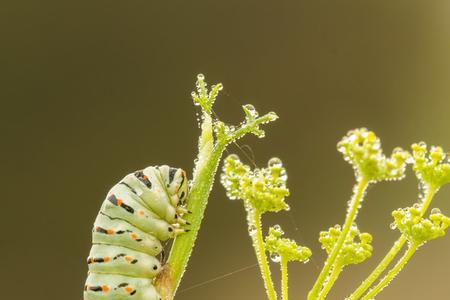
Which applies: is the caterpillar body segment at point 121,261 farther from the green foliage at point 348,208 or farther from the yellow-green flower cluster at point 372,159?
the yellow-green flower cluster at point 372,159

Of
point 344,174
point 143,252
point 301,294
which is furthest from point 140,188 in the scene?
point 344,174

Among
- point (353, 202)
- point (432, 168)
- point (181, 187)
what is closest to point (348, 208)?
point (353, 202)

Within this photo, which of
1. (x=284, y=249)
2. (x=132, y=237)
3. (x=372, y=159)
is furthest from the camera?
(x=132, y=237)

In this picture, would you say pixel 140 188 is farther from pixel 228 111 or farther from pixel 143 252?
pixel 228 111

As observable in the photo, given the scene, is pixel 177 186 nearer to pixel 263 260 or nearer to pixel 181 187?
pixel 181 187

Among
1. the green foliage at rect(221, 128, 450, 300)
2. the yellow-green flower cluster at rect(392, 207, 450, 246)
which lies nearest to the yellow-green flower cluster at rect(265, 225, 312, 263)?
the green foliage at rect(221, 128, 450, 300)

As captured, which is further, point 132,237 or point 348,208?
point 132,237

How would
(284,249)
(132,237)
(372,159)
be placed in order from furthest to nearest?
(132,237)
(284,249)
(372,159)

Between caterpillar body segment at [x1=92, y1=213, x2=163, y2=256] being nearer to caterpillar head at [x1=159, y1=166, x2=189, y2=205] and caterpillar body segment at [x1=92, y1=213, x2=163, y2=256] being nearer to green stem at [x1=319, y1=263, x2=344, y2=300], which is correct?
caterpillar head at [x1=159, y1=166, x2=189, y2=205]
